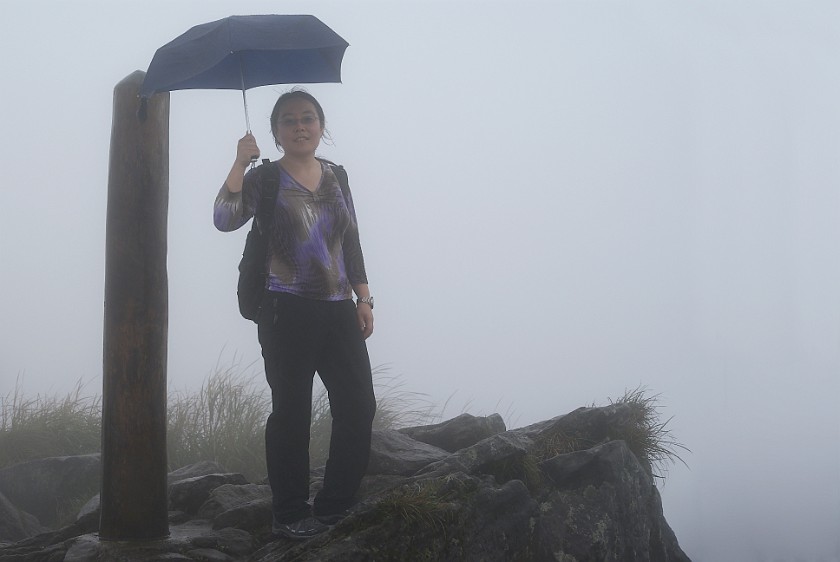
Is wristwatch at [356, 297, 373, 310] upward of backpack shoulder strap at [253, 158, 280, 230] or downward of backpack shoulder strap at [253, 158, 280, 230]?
downward

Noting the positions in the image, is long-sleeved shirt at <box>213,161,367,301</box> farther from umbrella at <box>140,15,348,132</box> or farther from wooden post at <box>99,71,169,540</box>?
wooden post at <box>99,71,169,540</box>

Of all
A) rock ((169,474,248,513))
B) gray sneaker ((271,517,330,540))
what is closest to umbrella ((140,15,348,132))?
gray sneaker ((271,517,330,540))

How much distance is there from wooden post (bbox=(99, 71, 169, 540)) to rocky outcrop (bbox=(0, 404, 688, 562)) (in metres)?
0.31

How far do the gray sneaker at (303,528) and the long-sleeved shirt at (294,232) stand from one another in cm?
146

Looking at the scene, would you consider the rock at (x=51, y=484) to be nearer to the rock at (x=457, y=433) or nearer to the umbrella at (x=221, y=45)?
the rock at (x=457, y=433)

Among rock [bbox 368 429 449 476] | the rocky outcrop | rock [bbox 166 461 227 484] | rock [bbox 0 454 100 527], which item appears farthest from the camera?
rock [bbox 0 454 100 527]

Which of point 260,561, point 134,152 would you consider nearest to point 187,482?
point 260,561

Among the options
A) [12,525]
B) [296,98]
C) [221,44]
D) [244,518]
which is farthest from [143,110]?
[12,525]

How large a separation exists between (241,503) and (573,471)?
2646 millimetres

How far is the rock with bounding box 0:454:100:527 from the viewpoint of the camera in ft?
36.0

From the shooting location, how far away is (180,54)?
6.45m

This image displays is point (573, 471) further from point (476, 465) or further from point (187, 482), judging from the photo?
point (187, 482)

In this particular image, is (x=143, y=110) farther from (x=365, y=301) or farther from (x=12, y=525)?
(x=12, y=525)

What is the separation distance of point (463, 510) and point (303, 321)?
174 centimetres
